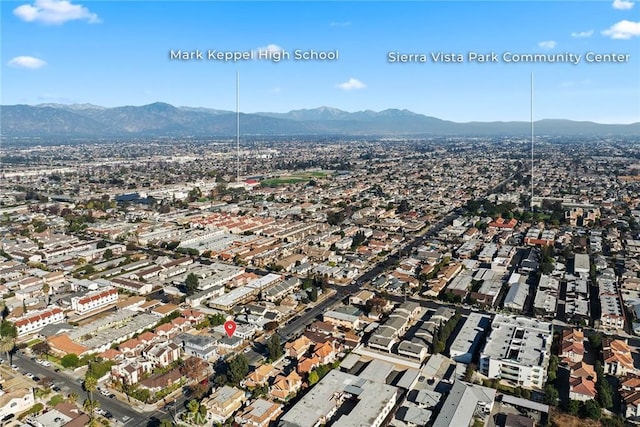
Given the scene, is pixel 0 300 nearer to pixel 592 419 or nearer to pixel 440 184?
pixel 592 419

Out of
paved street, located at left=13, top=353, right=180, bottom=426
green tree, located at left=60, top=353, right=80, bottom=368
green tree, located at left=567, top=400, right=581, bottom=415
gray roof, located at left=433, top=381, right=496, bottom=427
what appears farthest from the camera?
green tree, located at left=60, top=353, right=80, bottom=368

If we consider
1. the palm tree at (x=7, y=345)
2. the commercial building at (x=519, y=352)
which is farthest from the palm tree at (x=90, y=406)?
the commercial building at (x=519, y=352)

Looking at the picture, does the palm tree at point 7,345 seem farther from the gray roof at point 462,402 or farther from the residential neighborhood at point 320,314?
the gray roof at point 462,402

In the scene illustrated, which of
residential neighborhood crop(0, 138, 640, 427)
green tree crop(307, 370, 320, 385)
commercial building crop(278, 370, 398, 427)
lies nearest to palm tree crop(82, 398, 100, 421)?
residential neighborhood crop(0, 138, 640, 427)

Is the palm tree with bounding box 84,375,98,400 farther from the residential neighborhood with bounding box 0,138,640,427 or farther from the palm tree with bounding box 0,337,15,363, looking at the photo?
the palm tree with bounding box 0,337,15,363

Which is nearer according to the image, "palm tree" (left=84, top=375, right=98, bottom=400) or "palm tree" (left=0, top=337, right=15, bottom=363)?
"palm tree" (left=84, top=375, right=98, bottom=400)

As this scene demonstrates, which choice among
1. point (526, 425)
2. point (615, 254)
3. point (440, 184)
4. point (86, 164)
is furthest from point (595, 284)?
point (86, 164)

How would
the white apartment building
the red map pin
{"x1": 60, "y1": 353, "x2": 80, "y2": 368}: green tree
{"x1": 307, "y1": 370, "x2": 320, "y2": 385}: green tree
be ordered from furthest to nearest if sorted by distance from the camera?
the white apartment building, the red map pin, {"x1": 60, "y1": 353, "x2": 80, "y2": 368}: green tree, {"x1": 307, "y1": 370, "x2": 320, "y2": 385}: green tree
